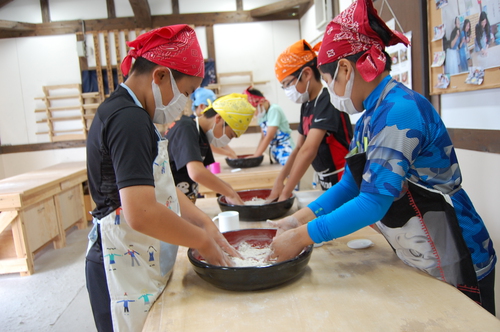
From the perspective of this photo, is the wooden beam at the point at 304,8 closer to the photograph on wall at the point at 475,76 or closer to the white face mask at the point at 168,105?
the photograph on wall at the point at 475,76

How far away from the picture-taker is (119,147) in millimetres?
971

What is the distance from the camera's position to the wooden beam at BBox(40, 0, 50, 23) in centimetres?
668

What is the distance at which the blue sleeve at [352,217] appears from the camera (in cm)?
107

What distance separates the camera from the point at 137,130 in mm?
989

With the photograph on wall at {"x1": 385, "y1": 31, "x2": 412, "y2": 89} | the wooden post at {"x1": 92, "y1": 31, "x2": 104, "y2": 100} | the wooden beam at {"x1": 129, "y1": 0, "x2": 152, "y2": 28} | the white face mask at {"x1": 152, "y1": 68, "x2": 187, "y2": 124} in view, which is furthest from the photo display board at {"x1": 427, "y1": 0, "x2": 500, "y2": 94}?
the wooden post at {"x1": 92, "y1": 31, "x2": 104, "y2": 100}

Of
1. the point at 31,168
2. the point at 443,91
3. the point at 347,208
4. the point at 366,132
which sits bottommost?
the point at 31,168

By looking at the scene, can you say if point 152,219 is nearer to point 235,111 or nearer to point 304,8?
point 235,111

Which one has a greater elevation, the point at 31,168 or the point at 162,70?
the point at 162,70

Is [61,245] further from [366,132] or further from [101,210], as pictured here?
[366,132]

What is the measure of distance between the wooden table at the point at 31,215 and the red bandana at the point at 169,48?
9.74 ft

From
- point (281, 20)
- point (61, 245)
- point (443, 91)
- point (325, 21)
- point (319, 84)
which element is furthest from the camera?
point (281, 20)

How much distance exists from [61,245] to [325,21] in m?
4.27

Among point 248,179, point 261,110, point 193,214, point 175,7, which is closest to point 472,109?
point 193,214

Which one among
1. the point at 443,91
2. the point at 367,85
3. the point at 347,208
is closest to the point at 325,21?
the point at 443,91
